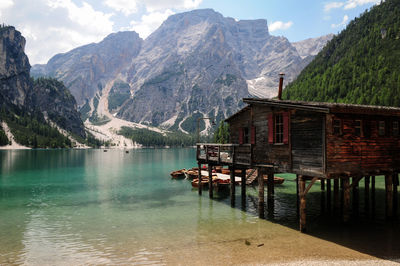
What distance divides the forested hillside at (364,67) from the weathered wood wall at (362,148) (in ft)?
339

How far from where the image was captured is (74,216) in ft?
91.3

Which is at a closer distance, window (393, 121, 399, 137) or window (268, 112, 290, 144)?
window (393, 121, 399, 137)

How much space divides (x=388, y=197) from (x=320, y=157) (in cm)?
875

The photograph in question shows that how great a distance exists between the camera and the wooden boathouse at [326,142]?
18812mm

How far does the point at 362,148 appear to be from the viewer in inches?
794

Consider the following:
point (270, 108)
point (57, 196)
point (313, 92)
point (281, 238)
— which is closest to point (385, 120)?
point (270, 108)

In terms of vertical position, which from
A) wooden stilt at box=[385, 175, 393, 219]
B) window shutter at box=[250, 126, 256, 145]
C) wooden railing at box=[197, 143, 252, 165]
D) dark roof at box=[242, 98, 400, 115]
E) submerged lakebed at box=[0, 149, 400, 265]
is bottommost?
submerged lakebed at box=[0, 149, 400, 265]

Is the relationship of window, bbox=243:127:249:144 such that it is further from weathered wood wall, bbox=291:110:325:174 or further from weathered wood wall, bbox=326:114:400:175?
weathered wood wall, bbox=326:114:400:175

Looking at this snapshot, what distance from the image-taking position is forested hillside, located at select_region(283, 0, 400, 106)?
425ft

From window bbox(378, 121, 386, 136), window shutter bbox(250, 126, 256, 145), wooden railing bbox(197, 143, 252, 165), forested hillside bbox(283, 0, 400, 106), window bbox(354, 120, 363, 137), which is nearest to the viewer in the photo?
window bbox(354, 120, 363, 137)

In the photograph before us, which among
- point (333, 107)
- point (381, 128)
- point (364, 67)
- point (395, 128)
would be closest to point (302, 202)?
point (333, 107)

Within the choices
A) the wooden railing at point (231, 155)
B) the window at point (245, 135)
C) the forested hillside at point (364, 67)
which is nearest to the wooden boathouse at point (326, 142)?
the wooden railing at point (231, 155)

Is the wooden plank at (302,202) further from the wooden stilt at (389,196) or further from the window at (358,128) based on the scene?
the wooden stilt at (389,196)

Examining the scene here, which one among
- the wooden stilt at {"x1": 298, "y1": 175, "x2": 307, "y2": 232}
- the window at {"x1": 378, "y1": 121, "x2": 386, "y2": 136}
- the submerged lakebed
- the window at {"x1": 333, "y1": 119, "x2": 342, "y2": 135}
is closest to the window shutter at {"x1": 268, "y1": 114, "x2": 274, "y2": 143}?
the wooden stilt at {"x1": 298, "y1": 175, "x2": 307, "y2": 232}
